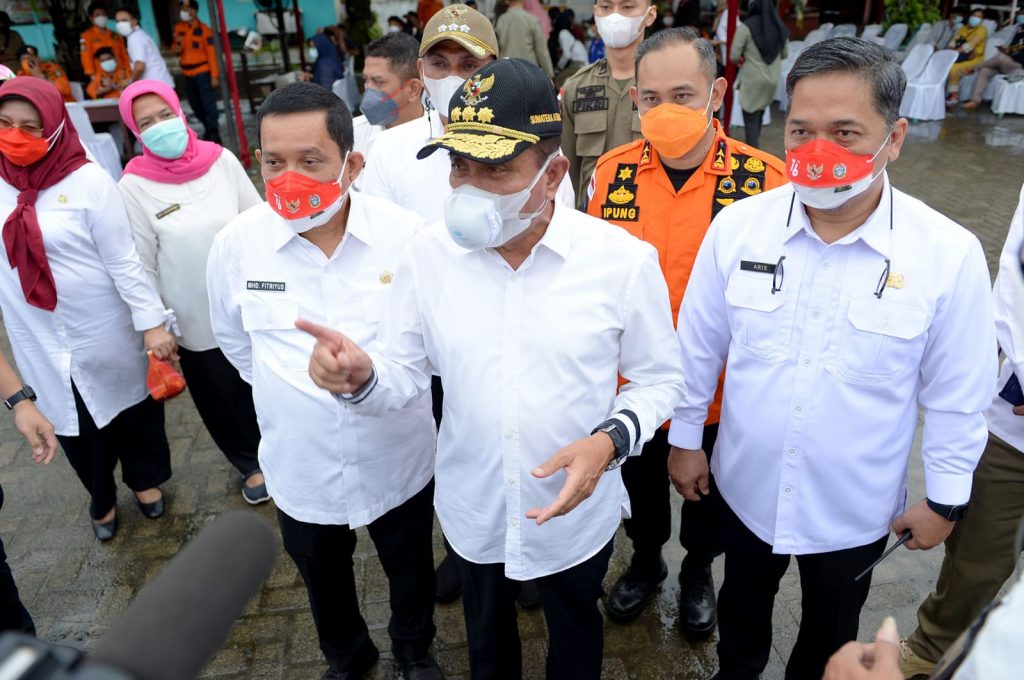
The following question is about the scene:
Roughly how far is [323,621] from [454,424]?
3.48 ft

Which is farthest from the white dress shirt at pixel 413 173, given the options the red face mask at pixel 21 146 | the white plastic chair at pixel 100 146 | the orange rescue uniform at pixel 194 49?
the orange rescue uniform at pixel 194 49

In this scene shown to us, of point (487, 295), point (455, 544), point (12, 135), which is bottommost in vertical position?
point (455, 544)

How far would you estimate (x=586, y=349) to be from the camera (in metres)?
1.95

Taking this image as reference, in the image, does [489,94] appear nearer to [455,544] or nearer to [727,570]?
[455,544]

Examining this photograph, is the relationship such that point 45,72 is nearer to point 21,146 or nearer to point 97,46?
point 97,46

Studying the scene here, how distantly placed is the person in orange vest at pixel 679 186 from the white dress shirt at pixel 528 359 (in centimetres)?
70

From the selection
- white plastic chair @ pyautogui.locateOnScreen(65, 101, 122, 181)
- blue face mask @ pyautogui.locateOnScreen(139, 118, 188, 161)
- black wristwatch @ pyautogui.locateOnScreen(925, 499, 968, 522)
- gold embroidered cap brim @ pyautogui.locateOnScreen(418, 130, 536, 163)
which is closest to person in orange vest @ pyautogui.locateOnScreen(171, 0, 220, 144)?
white plastic chair @ pyautogui.locateOnScreen(65, 101, 122, 181)

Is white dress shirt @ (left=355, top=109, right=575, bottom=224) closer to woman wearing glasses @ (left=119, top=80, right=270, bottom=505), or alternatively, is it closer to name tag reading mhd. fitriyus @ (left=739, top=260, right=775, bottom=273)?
woman wearing glasses @ (left=119, top=80, right=270, bottom=505)

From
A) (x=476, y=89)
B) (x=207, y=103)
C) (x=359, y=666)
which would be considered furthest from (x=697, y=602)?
(x=207, y=103)

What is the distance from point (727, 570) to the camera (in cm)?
246

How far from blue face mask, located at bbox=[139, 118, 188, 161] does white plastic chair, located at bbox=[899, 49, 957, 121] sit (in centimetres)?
1223

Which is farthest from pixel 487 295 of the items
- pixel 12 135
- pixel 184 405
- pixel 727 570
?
pixel 184 405

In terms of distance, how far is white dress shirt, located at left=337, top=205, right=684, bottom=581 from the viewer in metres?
1.94

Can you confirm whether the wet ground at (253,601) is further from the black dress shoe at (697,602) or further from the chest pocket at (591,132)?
the chest pocket at (591,132)
